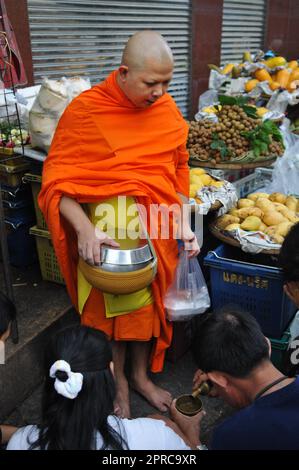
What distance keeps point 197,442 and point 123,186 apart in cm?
129

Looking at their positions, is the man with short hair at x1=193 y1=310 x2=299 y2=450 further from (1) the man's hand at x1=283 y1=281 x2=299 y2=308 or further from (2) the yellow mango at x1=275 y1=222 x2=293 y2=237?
(2) the yellow mango at x1=275 y1=222 x2=293 y2=237

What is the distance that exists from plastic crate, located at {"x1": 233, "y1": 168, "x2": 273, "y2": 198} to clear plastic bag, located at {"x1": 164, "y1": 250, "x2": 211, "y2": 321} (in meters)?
1.59

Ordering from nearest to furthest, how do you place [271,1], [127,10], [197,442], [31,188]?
[197,442]
[31,188]
[127,10]
[271,1]

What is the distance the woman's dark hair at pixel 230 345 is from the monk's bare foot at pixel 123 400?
99cm

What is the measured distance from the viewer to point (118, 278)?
2.14m

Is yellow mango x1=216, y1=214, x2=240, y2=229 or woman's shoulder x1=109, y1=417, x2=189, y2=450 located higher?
yellow mango x1=216, y1=214, x2=240, y2=229

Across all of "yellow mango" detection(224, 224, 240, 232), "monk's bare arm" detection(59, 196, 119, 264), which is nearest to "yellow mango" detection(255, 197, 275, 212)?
"yellow mango" detection(224, 224, 240, 232)

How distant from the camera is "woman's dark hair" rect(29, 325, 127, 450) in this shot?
158 centimetres

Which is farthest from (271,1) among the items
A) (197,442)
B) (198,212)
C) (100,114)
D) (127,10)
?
(197,442)

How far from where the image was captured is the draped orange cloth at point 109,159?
2.33m

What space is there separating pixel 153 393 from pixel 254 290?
3.03ft

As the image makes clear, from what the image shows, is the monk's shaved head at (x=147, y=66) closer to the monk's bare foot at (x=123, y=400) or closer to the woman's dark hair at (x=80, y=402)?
the woman's dark hair at (x=80, y=402)
